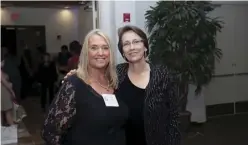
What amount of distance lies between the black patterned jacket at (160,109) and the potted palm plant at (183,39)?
8.49 ft

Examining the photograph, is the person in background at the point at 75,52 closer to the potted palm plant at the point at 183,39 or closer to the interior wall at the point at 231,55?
the potted palm plant at the point at 183,39

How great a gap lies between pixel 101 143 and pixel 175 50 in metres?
3.13

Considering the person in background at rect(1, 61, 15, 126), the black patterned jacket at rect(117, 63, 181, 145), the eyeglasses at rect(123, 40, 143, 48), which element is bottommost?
the person in background at rect(1, 61, 15, 126)

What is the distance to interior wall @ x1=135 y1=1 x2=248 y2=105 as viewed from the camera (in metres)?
6.77

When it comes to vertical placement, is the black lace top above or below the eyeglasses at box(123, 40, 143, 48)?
below

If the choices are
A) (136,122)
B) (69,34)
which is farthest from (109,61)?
(69,34)

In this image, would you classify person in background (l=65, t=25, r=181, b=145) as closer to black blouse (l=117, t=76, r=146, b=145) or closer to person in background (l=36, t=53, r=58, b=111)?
black blouse (l=117, t=76, r=146, b=145)

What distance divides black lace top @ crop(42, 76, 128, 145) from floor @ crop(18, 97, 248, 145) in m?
3.49

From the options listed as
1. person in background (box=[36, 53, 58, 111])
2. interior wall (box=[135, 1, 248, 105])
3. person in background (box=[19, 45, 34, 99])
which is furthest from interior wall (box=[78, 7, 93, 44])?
interior wall (box=[135, 1, 248, 105])

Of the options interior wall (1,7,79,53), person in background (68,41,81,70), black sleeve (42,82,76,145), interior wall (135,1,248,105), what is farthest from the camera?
interior wall (1,7,79,53)

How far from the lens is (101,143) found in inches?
73.5

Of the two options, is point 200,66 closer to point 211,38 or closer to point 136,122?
point 211,38

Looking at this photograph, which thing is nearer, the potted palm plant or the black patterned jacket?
the black patterned jacket

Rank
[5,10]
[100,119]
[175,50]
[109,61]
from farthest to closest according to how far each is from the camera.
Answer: [5,10] < [175,50] < [109,61] < [100,119]
